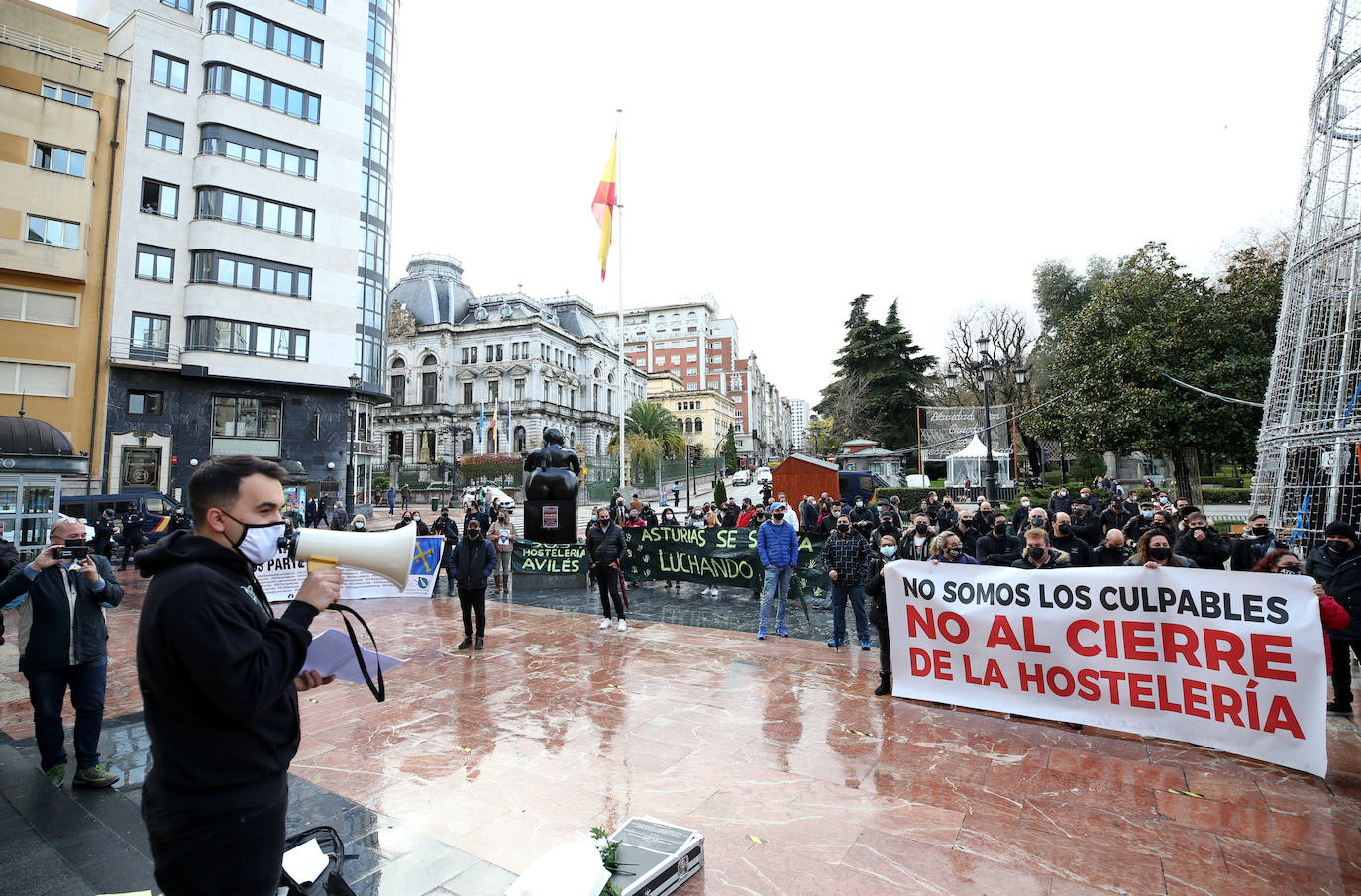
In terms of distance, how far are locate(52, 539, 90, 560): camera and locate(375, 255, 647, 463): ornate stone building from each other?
189ft

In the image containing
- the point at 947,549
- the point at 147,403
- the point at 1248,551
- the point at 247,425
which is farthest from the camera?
the point at 247,425

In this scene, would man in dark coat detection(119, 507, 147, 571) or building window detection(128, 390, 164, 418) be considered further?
building window detection(128, 390, 164, 418)

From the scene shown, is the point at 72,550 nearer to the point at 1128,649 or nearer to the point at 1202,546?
the point at 1128,649

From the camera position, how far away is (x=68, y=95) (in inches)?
970

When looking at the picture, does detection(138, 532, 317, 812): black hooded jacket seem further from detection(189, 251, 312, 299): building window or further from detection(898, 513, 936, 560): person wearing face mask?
detection(189, 251, 312, 299): building window

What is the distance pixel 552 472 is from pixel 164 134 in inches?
1044

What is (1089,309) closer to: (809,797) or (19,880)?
(809,797)

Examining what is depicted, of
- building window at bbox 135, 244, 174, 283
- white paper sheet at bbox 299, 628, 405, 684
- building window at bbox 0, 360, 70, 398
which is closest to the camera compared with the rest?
white paper sheet at bbox 299, 628, 405, 684

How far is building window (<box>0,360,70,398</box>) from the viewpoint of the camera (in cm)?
2294

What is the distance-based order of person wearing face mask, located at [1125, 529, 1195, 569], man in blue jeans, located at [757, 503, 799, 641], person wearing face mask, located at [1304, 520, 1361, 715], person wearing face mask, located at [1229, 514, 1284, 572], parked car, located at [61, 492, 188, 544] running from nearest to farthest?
1. person wearing face mask, located at [1125, 529, 1195, 569]
2. person wearing face mask, located at [1304, 520, 1361, 715]
3. person wearing face mask, located at [1229, 514, 1284, 572]
4. man in blue jeans, located at [757, 503, 799, 641]
5. parked car, located at [61, 492, 188, 544]

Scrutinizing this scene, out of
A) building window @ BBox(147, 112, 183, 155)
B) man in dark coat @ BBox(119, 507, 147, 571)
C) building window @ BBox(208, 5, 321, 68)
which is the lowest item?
man in dark coat @ BBox(119, 507, 147, 571)

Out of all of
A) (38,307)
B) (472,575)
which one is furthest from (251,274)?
(472,575)

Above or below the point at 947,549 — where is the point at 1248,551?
above

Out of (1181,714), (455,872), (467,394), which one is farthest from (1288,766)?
(467,394)
